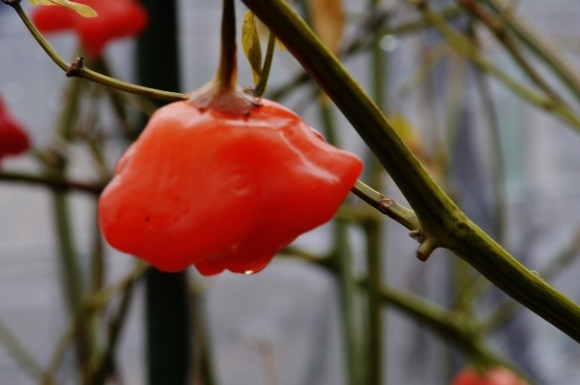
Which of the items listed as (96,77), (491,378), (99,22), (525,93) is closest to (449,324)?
(491,378)

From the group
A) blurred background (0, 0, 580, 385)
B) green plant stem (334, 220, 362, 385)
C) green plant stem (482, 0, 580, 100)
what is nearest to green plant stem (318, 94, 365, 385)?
green plant stem (334, 220, 362, 385)

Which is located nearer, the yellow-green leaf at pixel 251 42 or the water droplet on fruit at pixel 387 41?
the yellow-green leaf at pixel 251 42

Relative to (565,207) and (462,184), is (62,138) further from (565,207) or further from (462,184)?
(565,207)

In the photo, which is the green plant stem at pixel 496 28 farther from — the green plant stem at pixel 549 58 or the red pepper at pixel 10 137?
the red pepper at pixel 10 137

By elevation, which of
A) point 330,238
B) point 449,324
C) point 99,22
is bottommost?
point 330,238

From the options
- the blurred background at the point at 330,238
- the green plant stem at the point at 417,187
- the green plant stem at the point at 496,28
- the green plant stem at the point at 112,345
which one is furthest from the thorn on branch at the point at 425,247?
the blurred background at the point at 330,238

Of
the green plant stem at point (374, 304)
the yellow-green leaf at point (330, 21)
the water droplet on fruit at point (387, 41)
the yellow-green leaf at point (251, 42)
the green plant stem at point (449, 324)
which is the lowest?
the green plant stem at point (449, 324)

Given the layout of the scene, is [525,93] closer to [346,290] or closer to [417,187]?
[346,290]

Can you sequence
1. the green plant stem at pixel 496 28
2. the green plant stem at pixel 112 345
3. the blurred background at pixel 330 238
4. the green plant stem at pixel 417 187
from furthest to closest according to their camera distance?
the blurred background at pixel 330 238 → the green plant stem at pixel 112 345 → the green plant stem at pixel 496 28 → the green plant stem at pixel 417 187

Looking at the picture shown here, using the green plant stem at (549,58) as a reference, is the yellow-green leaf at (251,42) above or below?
above
